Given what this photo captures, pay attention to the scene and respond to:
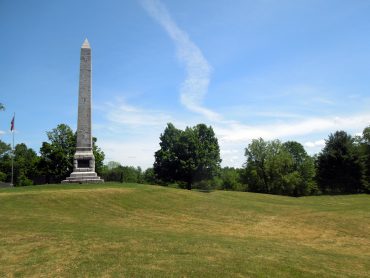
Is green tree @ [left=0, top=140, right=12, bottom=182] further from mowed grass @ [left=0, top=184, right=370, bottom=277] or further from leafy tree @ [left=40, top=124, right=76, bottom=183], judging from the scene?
mowed grass @ [left=0, top=184, right=370, bottom=277]

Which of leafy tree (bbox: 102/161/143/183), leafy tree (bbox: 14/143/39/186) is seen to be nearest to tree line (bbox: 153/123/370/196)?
leafy tree (bbox: 102/161/143/183)

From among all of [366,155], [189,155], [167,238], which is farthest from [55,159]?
[366,155]

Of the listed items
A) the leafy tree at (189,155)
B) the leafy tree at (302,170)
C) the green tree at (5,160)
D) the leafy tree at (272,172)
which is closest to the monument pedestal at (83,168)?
the leafy tree at (189,155)

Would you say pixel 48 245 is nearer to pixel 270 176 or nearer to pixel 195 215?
pixel 195 215

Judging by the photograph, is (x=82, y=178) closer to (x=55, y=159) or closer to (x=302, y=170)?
(x=55, y=159)

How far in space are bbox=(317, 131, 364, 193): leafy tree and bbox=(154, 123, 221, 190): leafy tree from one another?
21410 millimetres

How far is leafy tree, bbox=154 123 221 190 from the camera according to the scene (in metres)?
51.9

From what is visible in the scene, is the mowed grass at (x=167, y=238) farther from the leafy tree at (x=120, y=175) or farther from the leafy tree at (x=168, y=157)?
the leafy tree at (x=120, y=175)

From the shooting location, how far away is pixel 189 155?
52.1 metres

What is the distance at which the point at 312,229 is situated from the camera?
22406mm

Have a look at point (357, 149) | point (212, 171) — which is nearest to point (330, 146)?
point (357, 149)

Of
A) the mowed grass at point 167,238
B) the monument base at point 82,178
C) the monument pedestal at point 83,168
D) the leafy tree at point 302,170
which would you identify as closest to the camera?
the mowed grass at point 167,238

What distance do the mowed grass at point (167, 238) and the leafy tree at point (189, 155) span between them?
21882 millimetres

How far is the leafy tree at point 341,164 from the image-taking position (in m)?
58.2
